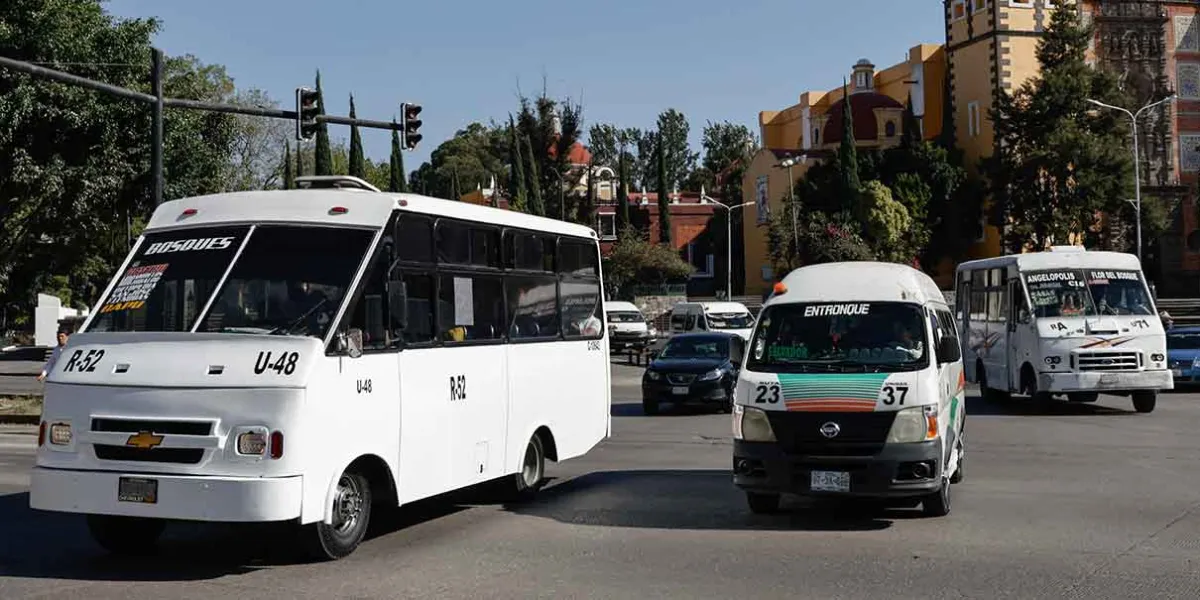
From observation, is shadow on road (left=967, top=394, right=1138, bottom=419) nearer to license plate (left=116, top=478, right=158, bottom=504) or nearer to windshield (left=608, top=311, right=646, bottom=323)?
license plate (left=116, top=478, right=158, bottom=504)

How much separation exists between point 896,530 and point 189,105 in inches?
614

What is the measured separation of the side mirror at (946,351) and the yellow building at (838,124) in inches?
2657

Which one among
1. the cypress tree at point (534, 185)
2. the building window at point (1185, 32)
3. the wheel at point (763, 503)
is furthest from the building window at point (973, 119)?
the wheel at point (763, 503)

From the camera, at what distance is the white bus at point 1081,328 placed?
23359 millimetres

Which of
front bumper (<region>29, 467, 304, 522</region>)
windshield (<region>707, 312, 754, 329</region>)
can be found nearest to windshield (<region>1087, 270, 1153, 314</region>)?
windshield (<region>707, 312, 754, 329</region>)

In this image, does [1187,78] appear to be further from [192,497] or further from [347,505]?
[192,497]

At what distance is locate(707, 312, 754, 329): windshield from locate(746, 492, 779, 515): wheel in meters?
28.9

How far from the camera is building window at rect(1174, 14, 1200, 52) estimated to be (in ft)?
268

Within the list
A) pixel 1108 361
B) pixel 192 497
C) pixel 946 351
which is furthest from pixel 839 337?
pixel 1108 361

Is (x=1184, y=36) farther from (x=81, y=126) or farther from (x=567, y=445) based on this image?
(x=567, y=445)

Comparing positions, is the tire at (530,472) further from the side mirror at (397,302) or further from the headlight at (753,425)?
the side mirror at (397,302)

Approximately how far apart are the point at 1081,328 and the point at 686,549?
15599 millimetres

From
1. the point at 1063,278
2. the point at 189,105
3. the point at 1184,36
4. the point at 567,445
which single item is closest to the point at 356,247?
the point at 567,445

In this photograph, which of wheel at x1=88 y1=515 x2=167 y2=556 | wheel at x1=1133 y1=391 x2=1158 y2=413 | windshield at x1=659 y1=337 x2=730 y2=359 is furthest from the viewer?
windshield at x1=659 y1=337 x2=730 y2=359
